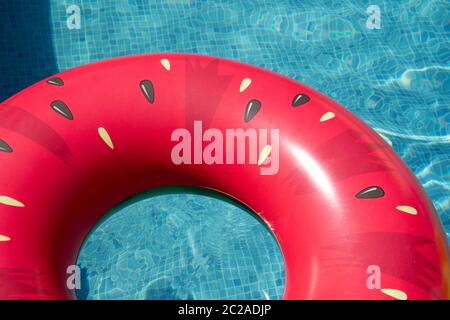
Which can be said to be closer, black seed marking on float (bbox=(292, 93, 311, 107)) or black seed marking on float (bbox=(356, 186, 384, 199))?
black seed marking on float (bbox=(356, 186, 384, 199))

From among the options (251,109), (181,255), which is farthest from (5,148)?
(181,255)

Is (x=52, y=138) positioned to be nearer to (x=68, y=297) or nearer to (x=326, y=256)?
(x=68, y=297)

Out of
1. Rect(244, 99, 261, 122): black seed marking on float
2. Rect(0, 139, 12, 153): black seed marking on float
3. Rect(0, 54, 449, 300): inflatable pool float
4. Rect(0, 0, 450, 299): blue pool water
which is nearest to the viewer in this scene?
Rect(0, 54, 449, 300): inflatable pool float

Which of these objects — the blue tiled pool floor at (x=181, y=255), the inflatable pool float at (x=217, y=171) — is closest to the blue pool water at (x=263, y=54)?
the blue tiled pool floor at (x=181, y=255)

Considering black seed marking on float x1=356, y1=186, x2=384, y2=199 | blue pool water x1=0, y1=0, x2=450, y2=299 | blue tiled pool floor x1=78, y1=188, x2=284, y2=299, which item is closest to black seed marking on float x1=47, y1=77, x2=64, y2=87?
blue tiled pool floor x1=78, y1=188, x2=284, y2=299

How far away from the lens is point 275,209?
2.02 metres

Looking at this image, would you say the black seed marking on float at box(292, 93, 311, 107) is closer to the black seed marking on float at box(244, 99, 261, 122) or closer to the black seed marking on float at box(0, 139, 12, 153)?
the black seed marking on float at box(244, 99, 261, 122)

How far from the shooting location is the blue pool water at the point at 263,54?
2643 millimetres

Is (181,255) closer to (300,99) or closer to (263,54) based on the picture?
(300,99)

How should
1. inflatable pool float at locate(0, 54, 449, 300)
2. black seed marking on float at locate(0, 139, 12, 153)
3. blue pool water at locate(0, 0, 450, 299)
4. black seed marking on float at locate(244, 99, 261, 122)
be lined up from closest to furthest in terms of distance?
inflatable pool float at locate(0, 54, 449, 300) < black seed marking on float at locate(0, 139, 12, 153) < black seed marking on float at locate(244, 99, 261, 122) < blue pool water at locate(0, 0, 450, 299)

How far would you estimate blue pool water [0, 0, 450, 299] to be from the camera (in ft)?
8.67

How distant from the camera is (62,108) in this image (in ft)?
6.58

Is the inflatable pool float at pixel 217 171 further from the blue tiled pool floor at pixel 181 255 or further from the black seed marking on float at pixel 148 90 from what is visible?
the blue tiled pool floor at pixel 181 255

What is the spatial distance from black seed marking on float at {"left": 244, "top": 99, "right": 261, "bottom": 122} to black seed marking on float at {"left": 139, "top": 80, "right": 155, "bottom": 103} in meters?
0.31
